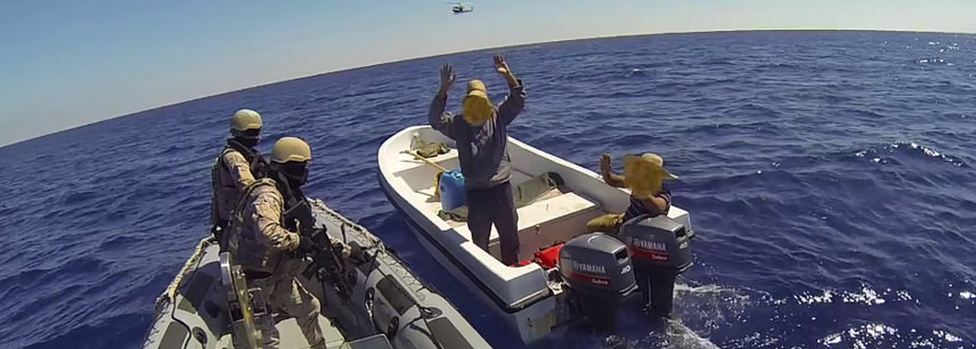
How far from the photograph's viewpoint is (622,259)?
427 cm

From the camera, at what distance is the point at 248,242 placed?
143 inches

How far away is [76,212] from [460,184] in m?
14.0

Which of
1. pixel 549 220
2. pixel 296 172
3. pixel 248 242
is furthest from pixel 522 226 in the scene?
pixel 248 242

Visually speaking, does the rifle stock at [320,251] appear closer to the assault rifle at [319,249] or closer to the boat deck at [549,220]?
the assault rifle at [319,249]

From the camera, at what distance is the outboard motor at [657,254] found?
4410 millimetres

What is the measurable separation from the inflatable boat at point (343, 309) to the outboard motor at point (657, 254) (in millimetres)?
1526

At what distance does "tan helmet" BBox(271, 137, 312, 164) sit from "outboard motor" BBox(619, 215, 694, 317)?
2593mm

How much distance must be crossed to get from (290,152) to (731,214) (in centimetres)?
599

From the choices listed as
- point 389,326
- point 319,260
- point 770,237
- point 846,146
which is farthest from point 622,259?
point 846,146

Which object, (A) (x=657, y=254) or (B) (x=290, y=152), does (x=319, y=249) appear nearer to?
(B) (x=290, y=152)

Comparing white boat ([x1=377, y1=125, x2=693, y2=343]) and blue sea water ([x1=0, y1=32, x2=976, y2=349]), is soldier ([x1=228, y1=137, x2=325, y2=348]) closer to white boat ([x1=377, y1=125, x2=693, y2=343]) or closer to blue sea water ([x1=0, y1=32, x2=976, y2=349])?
white boat ([x1=377, y1=125, x2=693, y2=343])

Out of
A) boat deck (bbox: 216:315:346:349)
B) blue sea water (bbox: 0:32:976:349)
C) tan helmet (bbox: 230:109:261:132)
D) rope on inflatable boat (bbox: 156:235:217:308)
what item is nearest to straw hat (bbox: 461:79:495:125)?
tan helmet (bbox: 230:109:261:132)

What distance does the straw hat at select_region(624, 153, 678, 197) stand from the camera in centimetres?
469

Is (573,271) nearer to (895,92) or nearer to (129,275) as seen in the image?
(129,275)
